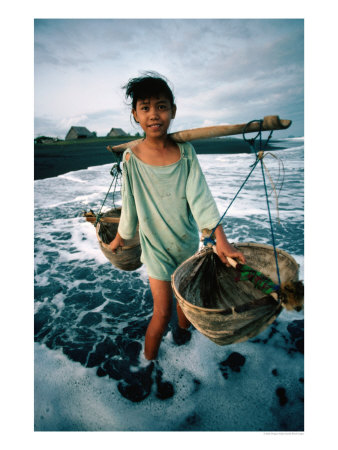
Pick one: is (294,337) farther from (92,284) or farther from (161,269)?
(92,284)

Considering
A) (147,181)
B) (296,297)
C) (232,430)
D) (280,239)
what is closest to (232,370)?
(232,430)

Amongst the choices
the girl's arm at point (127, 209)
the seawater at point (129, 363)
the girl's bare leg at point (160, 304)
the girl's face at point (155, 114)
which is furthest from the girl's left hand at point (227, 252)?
the girl's face at point (155, 114)

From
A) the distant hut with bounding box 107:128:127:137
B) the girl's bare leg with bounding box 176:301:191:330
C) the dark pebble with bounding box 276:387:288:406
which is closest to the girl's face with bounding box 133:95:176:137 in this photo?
the girl's bare leg with bounding box 176:301:191:330

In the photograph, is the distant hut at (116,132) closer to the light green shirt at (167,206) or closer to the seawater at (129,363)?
the seawater at (129,363)

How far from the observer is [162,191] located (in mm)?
1527

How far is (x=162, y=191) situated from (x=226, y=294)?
0.98m

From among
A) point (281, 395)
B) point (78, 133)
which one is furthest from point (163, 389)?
point (78, 133)

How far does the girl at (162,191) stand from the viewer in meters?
1.39

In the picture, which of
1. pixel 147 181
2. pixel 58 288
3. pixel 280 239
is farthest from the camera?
pixel 280 239

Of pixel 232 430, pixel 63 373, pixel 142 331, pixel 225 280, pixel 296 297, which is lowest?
pixel 232 430

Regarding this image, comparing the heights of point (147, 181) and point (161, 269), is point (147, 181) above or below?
above

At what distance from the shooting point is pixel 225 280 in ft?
6.25

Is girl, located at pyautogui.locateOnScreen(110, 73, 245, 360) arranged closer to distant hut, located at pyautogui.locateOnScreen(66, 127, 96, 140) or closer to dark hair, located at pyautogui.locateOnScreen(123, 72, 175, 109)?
dark hair, located at pyautogui.locateOnScreen(123, 72, 175, 109)
